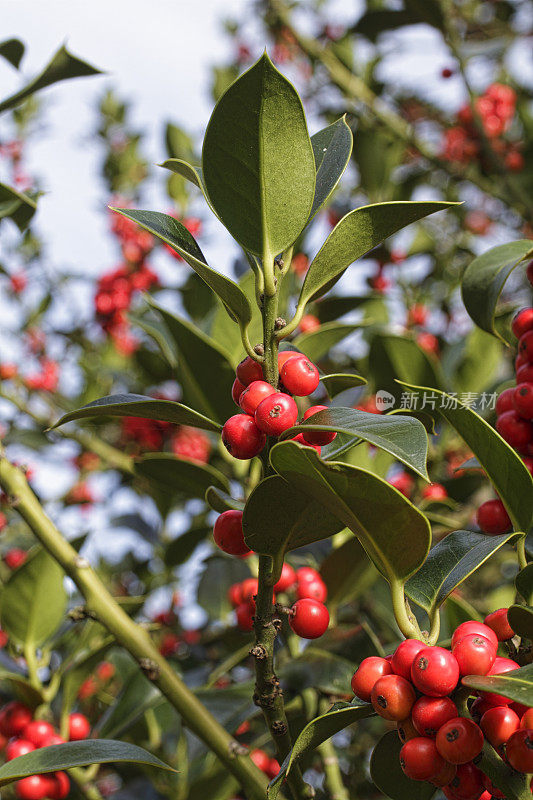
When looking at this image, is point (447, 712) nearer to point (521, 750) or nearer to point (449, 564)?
point (521, 750)

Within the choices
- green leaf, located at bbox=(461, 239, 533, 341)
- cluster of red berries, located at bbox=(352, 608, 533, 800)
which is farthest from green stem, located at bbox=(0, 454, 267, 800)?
green leaf, located at bbox=(461, 239, 533, 341)

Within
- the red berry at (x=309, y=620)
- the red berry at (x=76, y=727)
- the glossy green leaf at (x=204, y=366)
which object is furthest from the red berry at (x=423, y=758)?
the red berry at (x=76, y=727)

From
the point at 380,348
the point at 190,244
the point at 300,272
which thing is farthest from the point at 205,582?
the point at 190,244

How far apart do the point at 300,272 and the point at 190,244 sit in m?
1.92

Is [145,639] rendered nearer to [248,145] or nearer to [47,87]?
[248,145]

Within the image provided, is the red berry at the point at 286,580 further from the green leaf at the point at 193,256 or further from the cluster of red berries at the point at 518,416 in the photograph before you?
the green leaf at the point at 193,256

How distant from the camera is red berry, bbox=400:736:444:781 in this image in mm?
695

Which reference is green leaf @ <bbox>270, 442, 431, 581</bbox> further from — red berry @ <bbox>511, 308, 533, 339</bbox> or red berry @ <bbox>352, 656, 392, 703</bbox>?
red berry @ <bbox>511, 308, 533, 339</bbox>

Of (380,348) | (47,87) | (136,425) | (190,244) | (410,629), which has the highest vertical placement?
(47,87)

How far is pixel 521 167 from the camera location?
10.2 ft

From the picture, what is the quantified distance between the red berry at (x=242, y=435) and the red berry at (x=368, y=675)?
0.83ft

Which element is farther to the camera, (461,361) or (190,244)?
(461,361)

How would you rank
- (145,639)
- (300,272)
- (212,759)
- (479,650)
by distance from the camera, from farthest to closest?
(300,272) → (212,759) → (145,639) → (479,650)

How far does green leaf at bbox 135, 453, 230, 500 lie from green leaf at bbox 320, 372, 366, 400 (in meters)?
0.23
